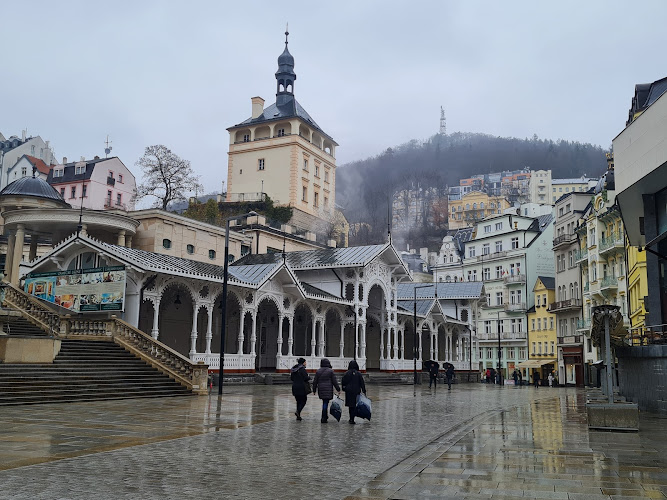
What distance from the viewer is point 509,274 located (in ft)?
268

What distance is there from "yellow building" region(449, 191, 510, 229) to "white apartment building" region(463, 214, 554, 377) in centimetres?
5351

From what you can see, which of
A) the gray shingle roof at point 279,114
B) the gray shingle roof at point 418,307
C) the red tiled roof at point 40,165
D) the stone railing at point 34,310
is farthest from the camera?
the red tiled roof at point 40,165

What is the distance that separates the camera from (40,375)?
21.0m

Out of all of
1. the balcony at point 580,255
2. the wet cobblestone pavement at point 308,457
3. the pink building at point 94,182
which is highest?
the pink building at point 94,182

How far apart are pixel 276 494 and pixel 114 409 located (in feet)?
37.9

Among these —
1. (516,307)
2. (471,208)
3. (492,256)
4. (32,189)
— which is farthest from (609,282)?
(471,208)

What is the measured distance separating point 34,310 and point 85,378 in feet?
27.0

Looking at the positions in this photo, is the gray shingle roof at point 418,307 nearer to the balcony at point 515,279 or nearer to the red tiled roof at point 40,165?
the balcony at point 515,279

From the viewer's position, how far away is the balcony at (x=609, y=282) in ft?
163

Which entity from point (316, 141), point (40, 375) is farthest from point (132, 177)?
point (40, 375)

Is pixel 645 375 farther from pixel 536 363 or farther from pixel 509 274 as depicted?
pixel 509 274

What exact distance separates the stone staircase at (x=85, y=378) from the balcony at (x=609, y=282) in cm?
3644

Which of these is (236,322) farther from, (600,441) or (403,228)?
(403,228)

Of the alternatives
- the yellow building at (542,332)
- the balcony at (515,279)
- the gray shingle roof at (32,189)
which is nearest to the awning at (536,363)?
the yellow building at (542,332)
